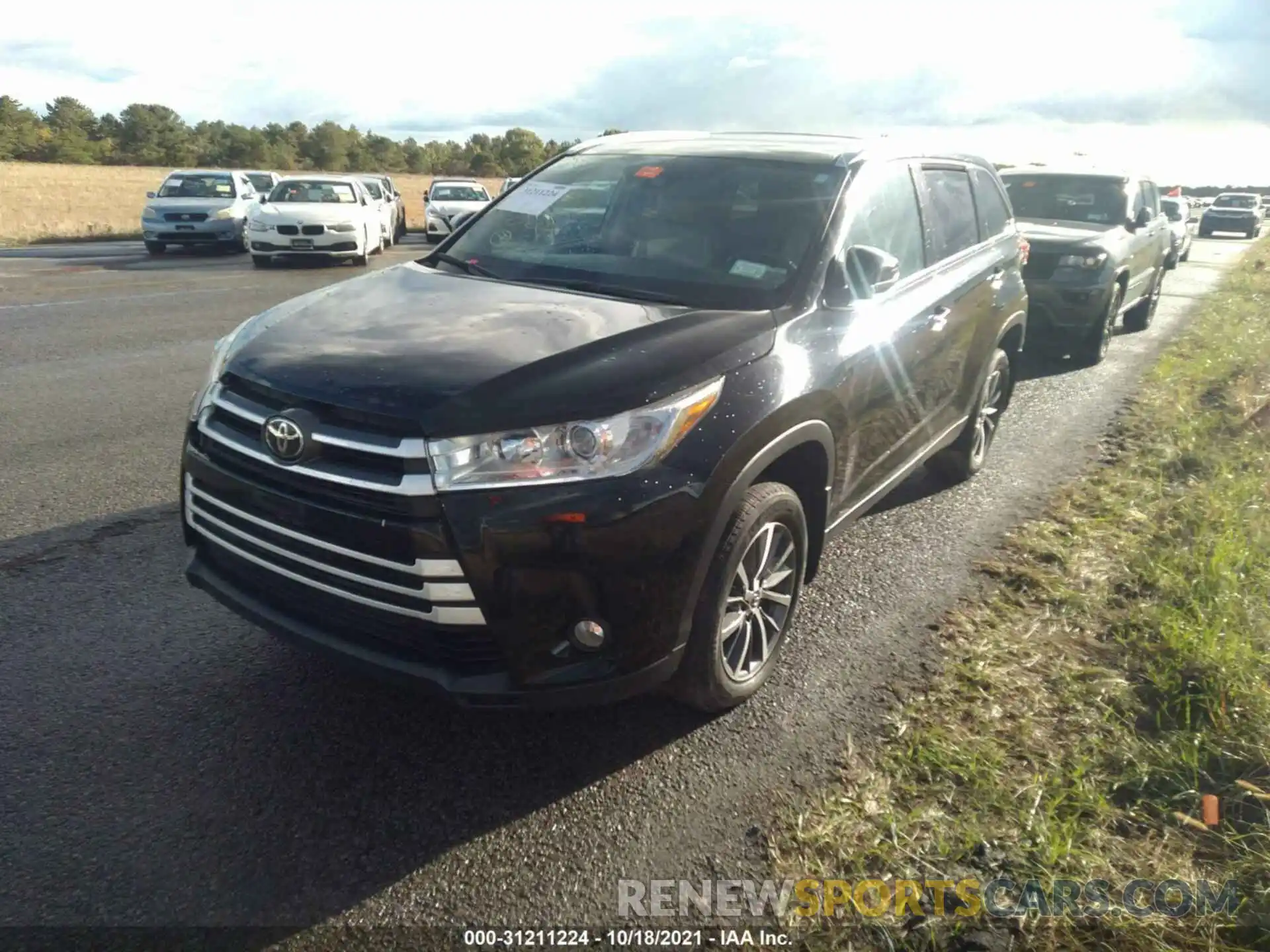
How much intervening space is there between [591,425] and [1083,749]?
194 cm

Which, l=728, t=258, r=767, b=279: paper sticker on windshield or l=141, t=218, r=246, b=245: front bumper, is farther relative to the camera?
→ l=141, t=218, r=246, b=245: front bumper

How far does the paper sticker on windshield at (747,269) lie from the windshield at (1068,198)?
7.45 metres

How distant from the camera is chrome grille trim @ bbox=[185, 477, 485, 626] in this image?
8.32ft

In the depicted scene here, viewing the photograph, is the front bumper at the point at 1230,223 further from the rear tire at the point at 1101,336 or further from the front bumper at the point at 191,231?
the front bumper at the point at 191,231

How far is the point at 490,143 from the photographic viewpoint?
239 ft

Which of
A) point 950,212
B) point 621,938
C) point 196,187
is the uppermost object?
point 196,187

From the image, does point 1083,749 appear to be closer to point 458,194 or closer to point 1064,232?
point 1064,232

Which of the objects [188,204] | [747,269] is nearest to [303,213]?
[188,204]

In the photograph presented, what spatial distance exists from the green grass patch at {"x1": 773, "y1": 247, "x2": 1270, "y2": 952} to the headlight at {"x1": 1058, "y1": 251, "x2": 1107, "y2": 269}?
4.10 m

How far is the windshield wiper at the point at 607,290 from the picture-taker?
11.2ft

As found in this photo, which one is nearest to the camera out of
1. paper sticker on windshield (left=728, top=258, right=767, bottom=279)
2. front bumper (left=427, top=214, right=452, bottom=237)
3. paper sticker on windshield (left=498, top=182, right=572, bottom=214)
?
paper sticker on windshield (left=728, top=258, right=767, bottom=279)

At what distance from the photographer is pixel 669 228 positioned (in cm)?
387

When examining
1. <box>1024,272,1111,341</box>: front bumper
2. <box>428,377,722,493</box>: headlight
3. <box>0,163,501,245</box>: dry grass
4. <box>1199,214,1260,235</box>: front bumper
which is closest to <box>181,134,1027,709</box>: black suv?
<box>428,377,722,493</box>: headlight

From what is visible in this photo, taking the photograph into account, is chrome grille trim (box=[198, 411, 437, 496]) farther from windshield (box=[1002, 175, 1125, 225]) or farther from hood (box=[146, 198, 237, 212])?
hood (box=[146, 198, 237, 212])
